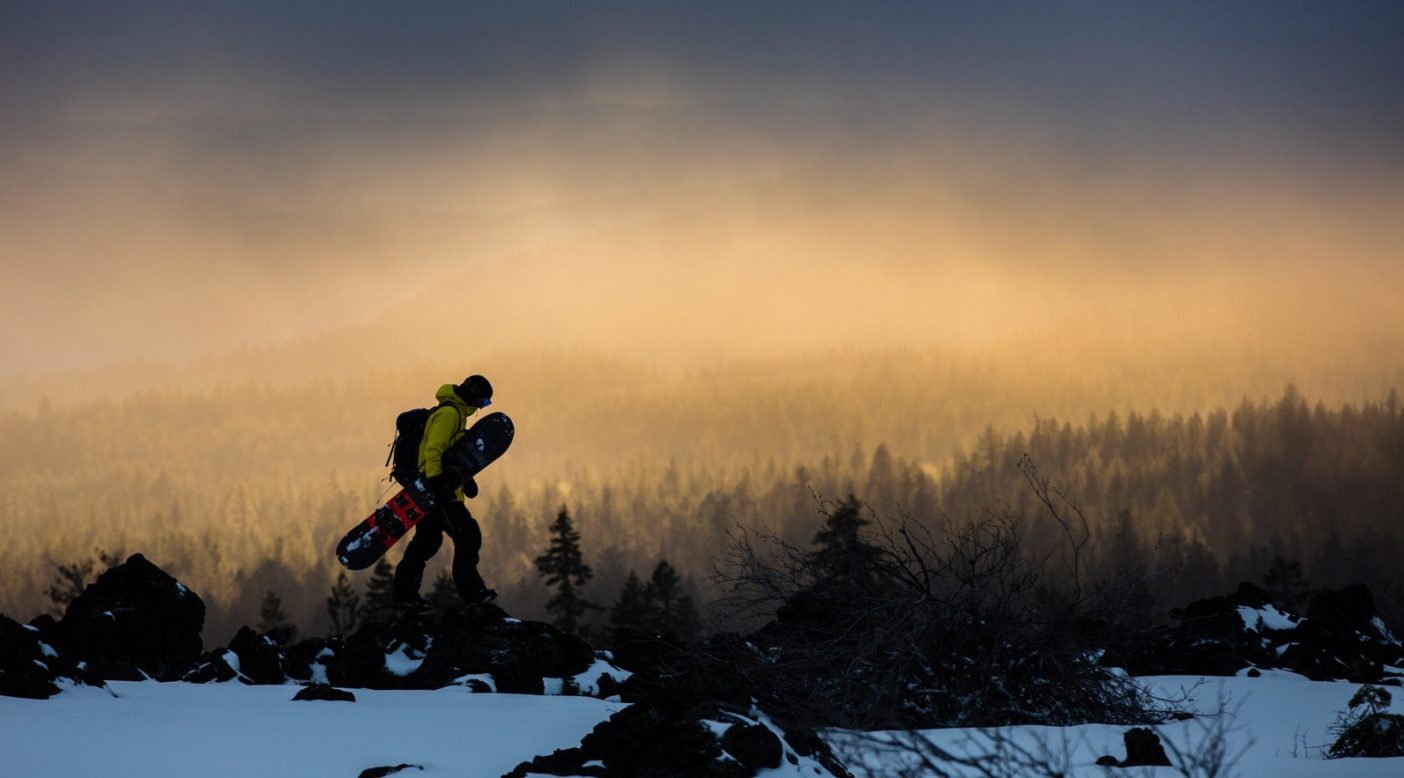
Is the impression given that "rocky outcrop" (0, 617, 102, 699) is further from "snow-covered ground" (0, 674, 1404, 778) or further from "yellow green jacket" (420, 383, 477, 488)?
"yellow green jacket" (420, 383, 477, 488)

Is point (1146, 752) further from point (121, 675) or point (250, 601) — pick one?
point (250, 601)

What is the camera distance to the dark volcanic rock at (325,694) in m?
9.79

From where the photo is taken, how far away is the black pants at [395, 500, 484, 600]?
12.7 m

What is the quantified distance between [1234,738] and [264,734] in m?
8.88

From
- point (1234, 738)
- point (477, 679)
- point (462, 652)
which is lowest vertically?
point (1234, 738)

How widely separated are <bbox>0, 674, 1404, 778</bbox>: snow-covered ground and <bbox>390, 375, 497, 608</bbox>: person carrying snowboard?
231cm

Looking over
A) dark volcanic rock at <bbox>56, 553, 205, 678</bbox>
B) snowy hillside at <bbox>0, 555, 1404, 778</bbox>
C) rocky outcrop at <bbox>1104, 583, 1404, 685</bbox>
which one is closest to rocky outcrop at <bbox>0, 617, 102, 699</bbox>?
snowy hillside at <bbox>0, 555, 1404, 778</bbox>

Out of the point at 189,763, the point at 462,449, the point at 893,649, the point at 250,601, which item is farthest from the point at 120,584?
the point at 250,601

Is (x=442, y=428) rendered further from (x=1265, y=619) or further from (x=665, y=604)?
(x=665, y=604)

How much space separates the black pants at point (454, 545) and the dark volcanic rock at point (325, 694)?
2.79m

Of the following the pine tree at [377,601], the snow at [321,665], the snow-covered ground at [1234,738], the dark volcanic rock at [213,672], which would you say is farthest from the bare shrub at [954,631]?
the pine tree at [377,601]

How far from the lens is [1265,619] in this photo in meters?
19.7

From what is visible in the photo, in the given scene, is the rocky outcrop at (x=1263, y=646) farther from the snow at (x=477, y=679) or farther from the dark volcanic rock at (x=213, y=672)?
the dark volcanic rock at (x=213, y=672)

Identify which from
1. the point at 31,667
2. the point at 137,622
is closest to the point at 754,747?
the point at 31,667
